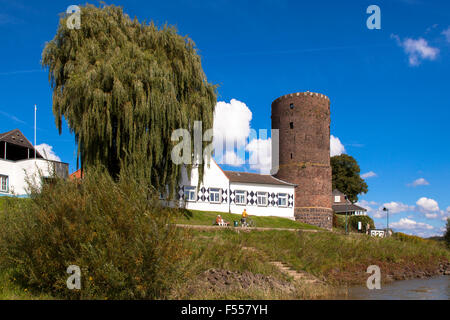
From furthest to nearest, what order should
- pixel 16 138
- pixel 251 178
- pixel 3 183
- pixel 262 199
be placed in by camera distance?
pixel 251 178
pixel 262 199
pixel 16 138
pixel 3 183

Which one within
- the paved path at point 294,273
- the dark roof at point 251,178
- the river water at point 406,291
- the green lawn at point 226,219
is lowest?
the river water at point 406,291

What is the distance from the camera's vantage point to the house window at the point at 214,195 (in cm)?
3546

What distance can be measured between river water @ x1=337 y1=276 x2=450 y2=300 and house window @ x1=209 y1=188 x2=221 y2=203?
1679 cm

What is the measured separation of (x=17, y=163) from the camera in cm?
3148

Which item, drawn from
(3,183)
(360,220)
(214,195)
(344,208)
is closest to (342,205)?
(344,208)

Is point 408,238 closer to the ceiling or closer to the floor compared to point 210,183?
closer to the floor

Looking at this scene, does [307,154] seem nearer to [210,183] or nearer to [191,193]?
[210,183]

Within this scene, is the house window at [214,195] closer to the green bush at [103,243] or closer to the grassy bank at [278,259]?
the grassy bank at [278,259]

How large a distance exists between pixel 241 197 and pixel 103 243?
26.0 meters

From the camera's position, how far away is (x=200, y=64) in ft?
87.6

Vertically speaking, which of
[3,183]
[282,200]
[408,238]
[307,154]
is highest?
[307,154]

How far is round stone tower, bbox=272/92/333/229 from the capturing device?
140ft

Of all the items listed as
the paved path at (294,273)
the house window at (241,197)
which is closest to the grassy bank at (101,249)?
the paved path at (294,273)

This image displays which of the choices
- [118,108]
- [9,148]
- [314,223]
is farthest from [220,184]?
[9,148]
